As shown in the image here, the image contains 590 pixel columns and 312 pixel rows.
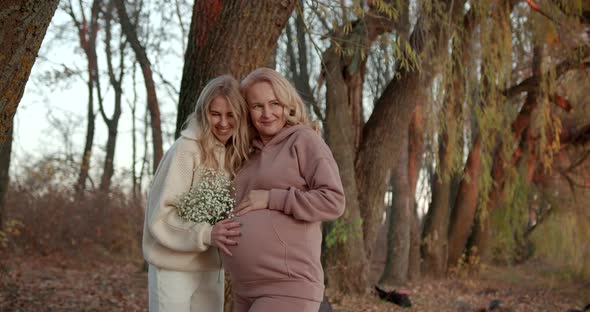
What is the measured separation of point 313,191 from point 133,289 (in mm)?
6427

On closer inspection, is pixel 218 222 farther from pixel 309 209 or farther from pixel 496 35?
pixel 496 35

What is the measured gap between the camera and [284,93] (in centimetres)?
331

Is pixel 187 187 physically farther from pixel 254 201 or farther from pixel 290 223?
pixel 290 223

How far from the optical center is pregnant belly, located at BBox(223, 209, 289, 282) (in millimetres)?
3041

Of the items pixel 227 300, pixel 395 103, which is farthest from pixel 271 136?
pixel 395 103

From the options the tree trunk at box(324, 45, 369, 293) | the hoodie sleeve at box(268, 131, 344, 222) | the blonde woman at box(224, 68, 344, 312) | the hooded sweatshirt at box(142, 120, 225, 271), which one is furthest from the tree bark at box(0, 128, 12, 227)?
the hoodie sleeve at box(268, 131, 344, 222)

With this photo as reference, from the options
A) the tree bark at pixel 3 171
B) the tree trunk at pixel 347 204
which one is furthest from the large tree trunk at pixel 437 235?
the tree bark at pixel 3 171

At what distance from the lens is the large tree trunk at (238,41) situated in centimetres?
463

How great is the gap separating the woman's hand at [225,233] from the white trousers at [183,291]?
368 millimetres

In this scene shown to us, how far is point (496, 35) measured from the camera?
8.99 m

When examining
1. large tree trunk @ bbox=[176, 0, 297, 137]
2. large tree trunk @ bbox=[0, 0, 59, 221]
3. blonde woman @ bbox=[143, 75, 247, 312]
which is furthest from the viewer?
large tree trunk @ bbox=[176, 0, 297, 137]

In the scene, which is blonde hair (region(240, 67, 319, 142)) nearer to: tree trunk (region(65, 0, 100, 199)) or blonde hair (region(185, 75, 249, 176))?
blonde hair (region(185, 75, 249, 176))

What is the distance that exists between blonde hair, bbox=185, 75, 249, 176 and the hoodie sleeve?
1.14ft

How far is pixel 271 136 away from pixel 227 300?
1.76 m
